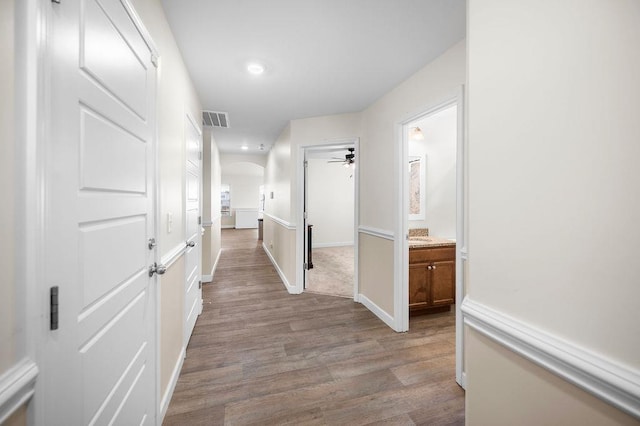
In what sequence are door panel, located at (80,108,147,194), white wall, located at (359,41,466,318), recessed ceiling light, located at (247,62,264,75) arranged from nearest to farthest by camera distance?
door panel, located at (80,108,147,194), white wall, located at (359,41,466,318), recessed ceiling light, located at (247,62,264,75)

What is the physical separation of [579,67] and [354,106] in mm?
2642

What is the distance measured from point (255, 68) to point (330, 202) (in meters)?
5.26

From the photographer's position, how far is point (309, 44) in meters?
1.84

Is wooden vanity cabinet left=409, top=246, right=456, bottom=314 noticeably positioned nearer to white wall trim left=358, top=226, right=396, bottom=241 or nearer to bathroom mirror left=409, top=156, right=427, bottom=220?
white wall trim left=358, top=226, right=396, bottom=241

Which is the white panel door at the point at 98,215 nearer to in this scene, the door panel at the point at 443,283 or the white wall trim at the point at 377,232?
the white wall trim at the point at 377,232

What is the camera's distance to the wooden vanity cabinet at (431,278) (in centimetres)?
284

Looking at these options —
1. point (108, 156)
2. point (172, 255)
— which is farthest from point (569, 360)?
point (172, 255)

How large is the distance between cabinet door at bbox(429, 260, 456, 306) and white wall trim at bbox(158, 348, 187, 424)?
8.37ft

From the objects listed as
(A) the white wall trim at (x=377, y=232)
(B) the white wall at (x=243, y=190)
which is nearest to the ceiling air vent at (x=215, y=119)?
(A) the white wall trim at (x=377, y=232)

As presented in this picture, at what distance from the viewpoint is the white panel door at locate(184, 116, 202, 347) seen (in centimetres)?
226

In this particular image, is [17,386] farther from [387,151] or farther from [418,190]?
[418,190]

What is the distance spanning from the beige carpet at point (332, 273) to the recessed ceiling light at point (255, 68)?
9.36 feet

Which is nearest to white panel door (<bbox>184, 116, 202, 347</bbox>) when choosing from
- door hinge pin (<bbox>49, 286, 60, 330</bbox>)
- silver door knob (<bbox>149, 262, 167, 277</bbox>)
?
silver door knob (<bbox>149, 262, 167, 277</bbox>)

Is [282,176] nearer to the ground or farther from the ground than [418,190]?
farther from the ground
